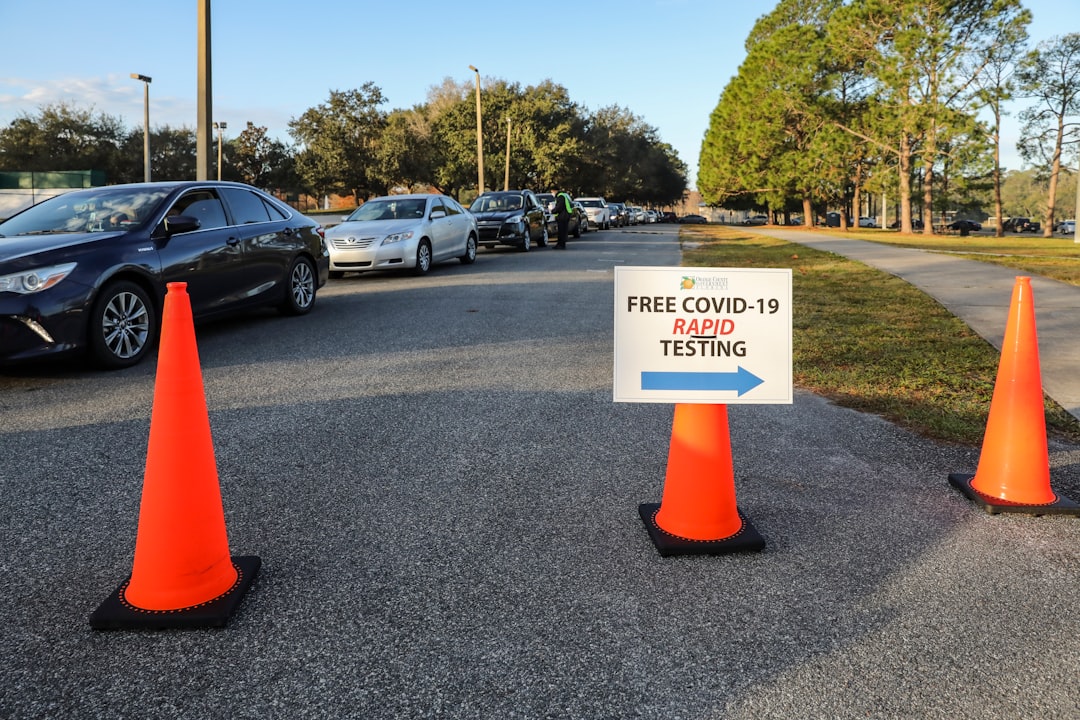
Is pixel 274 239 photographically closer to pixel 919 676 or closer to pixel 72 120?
pixel 919 676

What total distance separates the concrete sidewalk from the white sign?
3.31 m

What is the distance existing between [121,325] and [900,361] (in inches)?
256

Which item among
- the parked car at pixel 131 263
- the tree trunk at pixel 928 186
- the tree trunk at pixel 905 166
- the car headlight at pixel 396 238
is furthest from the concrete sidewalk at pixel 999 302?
the tree trunk at pixel 905 166

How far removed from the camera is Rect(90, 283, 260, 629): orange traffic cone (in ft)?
9.03

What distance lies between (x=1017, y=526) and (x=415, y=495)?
2650 millimetres

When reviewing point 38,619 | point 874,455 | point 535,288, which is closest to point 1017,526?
point 874,455

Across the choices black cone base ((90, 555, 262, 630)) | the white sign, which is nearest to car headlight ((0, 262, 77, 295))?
black cone base ((90, 555, 262, 630))

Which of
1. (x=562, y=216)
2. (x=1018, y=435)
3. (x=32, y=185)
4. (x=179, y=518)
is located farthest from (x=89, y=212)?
(x=32, y=185)

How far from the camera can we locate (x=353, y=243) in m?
14.2

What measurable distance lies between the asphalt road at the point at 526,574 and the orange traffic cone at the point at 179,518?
0.11 meters

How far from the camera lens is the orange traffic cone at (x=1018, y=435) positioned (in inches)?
149

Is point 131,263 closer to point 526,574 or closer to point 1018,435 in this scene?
point 526,574

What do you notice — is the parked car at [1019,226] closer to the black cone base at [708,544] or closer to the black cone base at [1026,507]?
the black cone base at [1026,507]

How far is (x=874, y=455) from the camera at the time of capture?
181 inches
